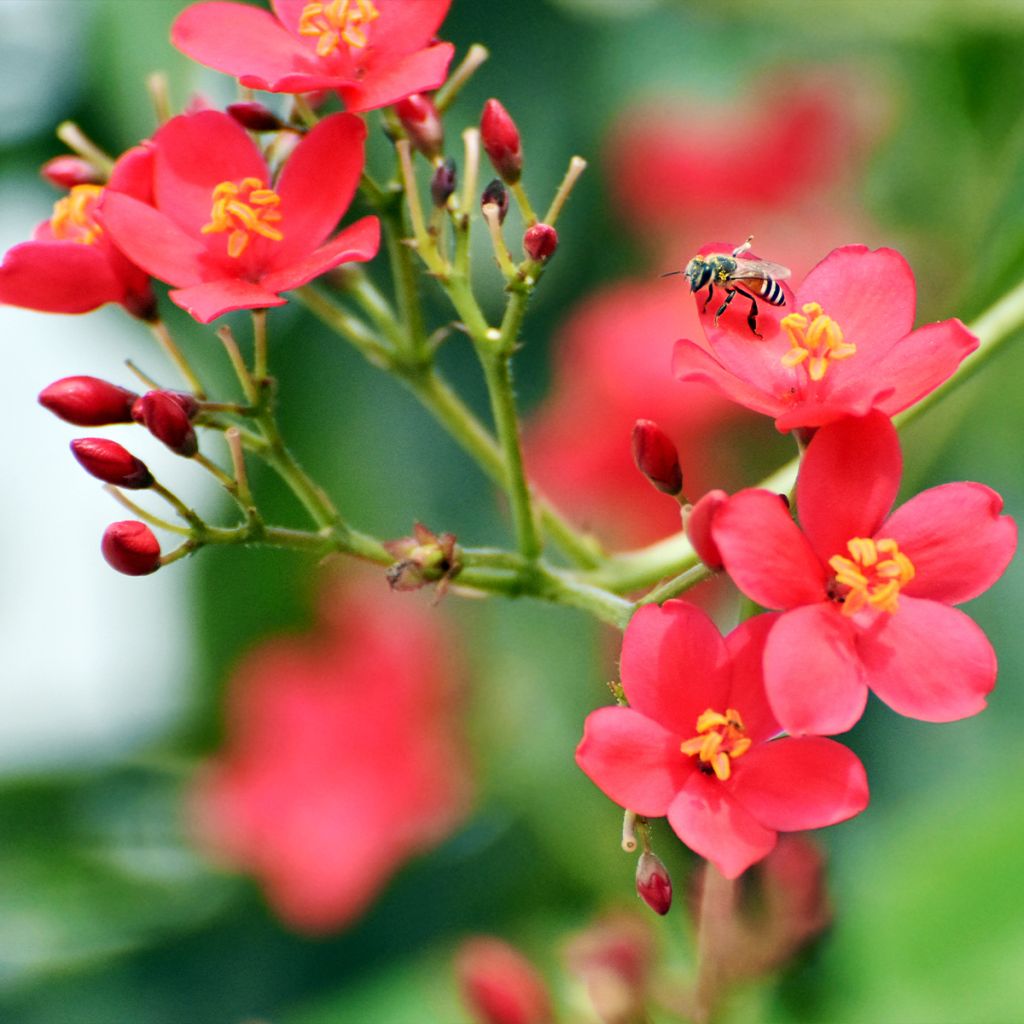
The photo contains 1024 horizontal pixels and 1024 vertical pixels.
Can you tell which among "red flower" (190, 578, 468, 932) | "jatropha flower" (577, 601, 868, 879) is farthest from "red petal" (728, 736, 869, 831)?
"red flower" (190, 578, 468, 932)

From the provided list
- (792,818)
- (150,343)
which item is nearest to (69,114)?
(150,343)

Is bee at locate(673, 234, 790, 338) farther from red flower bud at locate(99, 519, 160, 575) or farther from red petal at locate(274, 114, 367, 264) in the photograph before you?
red flower bud at locate(99, 519, 160, 575)

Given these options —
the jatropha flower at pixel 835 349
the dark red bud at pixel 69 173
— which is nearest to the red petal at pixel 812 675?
the jatropha flower at pixel 835 349

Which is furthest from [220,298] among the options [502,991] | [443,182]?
A: [502,991]

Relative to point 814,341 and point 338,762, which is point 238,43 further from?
point 338,762

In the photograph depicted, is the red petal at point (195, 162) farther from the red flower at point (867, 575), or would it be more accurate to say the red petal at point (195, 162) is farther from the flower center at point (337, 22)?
the red flower at point (867, 575)
